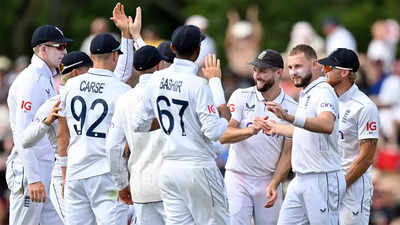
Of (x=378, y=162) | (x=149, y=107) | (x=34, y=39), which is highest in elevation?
(x=34, y=39)

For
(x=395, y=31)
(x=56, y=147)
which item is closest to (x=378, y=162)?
(x=395, y=31)

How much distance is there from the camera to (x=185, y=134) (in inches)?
415

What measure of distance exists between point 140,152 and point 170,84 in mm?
1109

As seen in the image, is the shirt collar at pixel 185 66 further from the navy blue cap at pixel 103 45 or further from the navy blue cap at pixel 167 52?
the navy blue cap at pixel 167 52

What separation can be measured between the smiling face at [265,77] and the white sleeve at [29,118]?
257 cm

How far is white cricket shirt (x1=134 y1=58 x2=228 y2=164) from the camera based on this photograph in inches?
409

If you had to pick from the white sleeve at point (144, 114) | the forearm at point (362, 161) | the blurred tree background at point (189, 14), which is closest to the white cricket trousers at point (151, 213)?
the white sleeve at point (144, 114)

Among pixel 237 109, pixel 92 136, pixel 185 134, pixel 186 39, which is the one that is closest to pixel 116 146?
pixel 92 136

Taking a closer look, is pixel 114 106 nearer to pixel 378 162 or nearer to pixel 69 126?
pixel 69 126

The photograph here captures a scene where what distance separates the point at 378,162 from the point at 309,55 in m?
6.67

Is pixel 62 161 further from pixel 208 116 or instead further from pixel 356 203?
pixel 356 203

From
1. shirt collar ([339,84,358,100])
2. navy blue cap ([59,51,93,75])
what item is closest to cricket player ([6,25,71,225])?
navy blue cap ([59,51,93,75])

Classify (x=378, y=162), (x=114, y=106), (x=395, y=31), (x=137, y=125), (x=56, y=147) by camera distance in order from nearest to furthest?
(x=137, y=125) < (x=114, y=106) < (x=56, y=147) < (x=378, y=162) < (x=395, y=31)

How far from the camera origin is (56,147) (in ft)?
40.1
